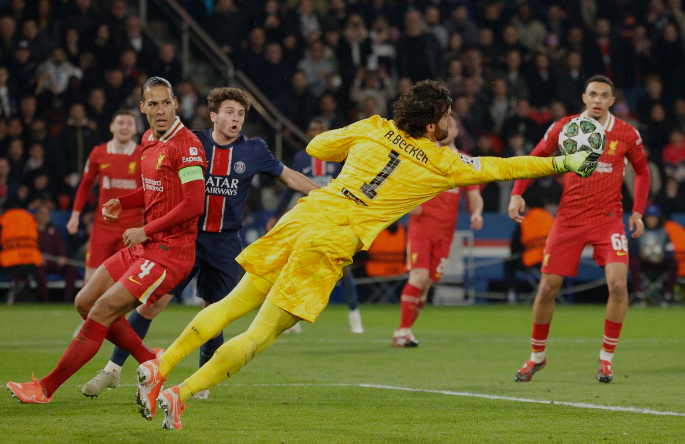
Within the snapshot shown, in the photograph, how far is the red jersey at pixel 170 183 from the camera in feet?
25.2

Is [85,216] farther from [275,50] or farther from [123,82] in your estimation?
[275,50]

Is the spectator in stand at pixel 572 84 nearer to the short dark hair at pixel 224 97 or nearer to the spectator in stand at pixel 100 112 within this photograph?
the spectator in stand at pixel 100 112

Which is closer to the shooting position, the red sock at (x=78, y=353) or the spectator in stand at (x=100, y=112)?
the red sock at (x=78, y=353)

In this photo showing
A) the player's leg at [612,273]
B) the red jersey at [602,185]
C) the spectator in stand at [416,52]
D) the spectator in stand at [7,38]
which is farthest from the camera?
the spectator in stand at [416,52]

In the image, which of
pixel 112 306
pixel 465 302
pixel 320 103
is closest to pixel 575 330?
pixel 465 302

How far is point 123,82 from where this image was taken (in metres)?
20.6

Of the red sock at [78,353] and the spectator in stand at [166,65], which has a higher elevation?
the spectator in stand at [166,65]

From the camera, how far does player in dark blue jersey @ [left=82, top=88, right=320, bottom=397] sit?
27.7 ft

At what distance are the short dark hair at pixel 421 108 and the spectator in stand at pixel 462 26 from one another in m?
17.7

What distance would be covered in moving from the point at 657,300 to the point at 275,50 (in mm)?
8875

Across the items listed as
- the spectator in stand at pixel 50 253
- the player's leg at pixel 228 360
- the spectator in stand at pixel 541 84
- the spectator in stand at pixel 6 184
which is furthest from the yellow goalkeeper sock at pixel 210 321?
the spectator in stand at pixel 541 84

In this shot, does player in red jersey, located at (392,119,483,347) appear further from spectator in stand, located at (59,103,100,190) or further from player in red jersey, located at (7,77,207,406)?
spectator in stand, located at (59,103,100,190)

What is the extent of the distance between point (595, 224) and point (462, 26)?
1488cm

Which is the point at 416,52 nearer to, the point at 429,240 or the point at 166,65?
the point at 166,65
